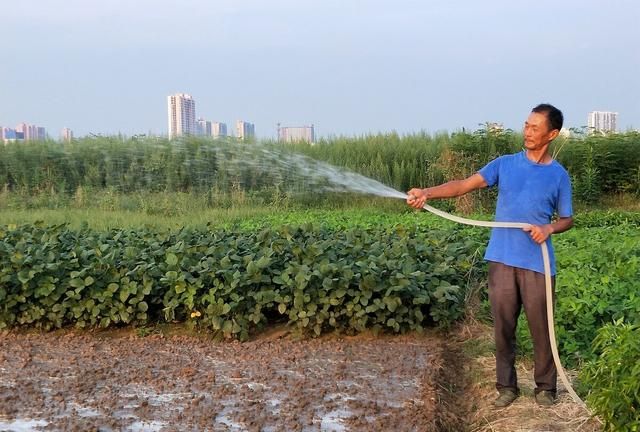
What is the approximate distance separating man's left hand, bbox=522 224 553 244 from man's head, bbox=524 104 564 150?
42 cm

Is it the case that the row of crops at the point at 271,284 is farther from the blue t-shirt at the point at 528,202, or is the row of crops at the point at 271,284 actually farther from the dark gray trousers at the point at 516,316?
the blue t-shirt at the point at 528,202

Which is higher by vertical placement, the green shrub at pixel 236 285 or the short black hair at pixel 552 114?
the short black hair at pixel 552 114

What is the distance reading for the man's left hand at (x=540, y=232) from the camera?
11.4 feet

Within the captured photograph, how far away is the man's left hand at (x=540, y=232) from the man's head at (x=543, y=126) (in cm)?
42

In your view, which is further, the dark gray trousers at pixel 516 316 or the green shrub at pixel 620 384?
the dark gray trousers at pixel 516 316

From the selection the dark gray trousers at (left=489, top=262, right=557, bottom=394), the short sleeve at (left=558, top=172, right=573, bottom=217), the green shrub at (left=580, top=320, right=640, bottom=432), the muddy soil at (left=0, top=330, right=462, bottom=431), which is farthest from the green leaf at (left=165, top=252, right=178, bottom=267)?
the green shrub at (left=580, top=320, right=640, bottom=432)

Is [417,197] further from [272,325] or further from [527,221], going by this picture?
[272,325]

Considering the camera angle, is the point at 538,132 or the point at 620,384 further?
the point at 538,132

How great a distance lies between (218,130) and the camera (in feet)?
51.8

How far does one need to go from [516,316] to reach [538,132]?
101cm

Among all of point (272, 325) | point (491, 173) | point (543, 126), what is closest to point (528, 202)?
point (491, 173)

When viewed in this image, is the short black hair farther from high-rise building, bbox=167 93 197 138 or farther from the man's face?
high-rise building, bbox=167 93 197 138

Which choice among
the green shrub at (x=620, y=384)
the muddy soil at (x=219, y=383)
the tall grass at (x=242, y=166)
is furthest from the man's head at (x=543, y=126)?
the tall grass at (x=242, y=166)

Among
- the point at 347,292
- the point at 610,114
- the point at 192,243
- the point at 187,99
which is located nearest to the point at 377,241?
the point at 347,292
